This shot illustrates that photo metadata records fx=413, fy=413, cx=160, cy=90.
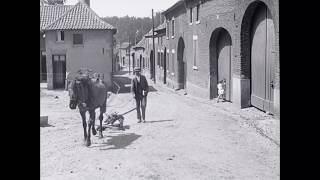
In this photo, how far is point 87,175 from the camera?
Answer: 300 inches

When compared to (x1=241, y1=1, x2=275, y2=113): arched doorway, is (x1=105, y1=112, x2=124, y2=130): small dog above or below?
below

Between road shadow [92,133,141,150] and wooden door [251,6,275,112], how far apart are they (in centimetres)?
544

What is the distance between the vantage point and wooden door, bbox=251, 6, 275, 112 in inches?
534

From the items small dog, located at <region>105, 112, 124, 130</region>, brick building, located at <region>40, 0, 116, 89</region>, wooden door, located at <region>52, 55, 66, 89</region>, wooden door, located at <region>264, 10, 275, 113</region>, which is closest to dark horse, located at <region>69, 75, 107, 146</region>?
small dog, located at <region>105, 112, 124, 130</region>

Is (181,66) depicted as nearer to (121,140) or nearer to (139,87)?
(139,87)

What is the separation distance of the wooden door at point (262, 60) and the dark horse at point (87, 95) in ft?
19.8

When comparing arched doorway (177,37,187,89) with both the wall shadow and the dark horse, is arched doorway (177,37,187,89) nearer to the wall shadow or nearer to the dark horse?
the wall shadow

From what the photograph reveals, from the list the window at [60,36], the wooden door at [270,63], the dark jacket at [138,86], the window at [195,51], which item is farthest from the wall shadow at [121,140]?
the window at [60,36]

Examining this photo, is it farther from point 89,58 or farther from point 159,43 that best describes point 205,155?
point 159,43

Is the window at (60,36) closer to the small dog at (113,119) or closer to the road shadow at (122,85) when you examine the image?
the road shadow at (122,85)

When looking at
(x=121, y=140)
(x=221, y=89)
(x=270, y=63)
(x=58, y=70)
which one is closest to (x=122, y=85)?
(x=58, y=70)

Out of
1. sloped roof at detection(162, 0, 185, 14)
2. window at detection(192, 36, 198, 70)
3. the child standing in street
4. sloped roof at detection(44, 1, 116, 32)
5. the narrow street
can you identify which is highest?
sloped roof at detection(162, 0, 185, 14)
